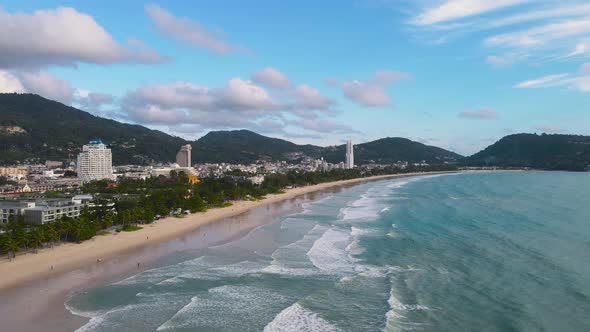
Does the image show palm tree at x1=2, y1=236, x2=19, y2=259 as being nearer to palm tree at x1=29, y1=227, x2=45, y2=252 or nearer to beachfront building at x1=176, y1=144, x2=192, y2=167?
palm tree at x1=29, y1=227, x2=45, y2=252

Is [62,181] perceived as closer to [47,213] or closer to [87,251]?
[47,213]

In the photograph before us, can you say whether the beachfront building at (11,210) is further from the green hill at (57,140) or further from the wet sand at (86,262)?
the green hill at (57,140)

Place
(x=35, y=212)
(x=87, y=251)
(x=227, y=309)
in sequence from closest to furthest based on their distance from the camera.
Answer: (x=227, y=309) < (x=87, y=251) < (x=35, y=212)

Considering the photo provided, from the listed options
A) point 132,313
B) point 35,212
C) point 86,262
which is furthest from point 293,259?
point 35,212

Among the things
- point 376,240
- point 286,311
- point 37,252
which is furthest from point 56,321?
point 376,240

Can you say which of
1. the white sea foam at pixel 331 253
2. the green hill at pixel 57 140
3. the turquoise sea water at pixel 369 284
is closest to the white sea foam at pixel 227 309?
the turquoise sea water at pixel 369 284

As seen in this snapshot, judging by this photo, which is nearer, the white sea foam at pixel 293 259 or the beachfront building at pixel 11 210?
the white sea foam at pixel 293 259
